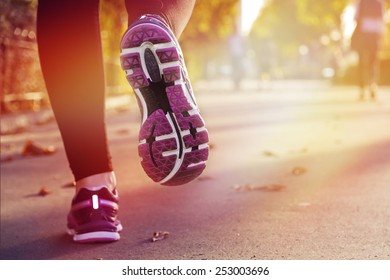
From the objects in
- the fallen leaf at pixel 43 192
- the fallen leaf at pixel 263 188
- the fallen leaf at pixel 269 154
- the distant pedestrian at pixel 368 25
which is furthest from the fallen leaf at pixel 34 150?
the distant pedestrian at pixel 368 25

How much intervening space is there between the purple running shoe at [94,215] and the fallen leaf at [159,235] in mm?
122

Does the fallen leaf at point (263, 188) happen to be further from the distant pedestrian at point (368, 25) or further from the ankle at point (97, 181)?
the distant pedestrian at point (368, 25)

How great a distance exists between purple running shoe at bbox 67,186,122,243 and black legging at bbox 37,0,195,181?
0.07 meters

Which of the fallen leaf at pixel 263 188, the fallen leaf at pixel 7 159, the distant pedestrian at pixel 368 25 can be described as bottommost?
the fallen leaf at pixel 263 188

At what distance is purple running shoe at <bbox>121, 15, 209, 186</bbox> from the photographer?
6.43 ft

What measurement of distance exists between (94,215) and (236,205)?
0.82 metres

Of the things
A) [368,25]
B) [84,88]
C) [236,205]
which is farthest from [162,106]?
[368,25]

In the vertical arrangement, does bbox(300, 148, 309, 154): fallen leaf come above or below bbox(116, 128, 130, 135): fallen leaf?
above

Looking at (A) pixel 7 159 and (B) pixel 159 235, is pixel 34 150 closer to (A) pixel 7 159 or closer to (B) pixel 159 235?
(A) pixel 7 159

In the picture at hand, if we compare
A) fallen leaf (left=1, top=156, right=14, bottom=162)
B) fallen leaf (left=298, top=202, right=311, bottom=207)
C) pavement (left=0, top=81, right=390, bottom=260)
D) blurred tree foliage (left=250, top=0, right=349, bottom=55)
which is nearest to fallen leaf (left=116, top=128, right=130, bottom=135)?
pavement (left=0, top=81, right=390, bottom=260)

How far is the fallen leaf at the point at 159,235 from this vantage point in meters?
2.45

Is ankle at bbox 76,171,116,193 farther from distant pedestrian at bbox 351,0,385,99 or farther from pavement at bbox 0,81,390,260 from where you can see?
distant pedestrian at bbox 351,0,385,99

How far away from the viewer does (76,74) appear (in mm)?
2410
